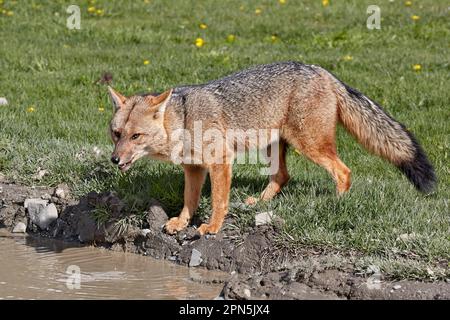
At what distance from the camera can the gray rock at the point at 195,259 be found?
258 inches

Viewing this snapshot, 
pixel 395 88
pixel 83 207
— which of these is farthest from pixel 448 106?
pixel 83 207

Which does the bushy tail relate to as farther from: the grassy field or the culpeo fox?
the grassy field

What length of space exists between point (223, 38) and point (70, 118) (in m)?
3.88

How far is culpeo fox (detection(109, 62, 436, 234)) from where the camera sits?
6.77m

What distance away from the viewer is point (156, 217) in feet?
23.0

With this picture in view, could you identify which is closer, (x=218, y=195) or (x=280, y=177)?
(x=218, y=195)

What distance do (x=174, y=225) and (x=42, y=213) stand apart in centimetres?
129

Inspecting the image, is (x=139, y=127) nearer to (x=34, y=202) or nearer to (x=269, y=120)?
(x=269, y=120)

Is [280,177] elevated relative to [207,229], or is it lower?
elevated

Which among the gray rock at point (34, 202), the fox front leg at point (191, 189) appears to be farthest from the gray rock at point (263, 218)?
the gray rock at point (34, 202)

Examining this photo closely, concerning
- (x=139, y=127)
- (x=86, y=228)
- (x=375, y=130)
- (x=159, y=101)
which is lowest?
(x=86, y=228)

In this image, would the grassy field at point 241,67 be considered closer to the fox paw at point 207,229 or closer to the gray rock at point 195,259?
the fox paw at point 207,229

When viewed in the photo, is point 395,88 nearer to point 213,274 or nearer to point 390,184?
point 390,184

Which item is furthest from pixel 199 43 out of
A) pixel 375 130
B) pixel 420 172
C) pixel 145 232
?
pixel 420 172
